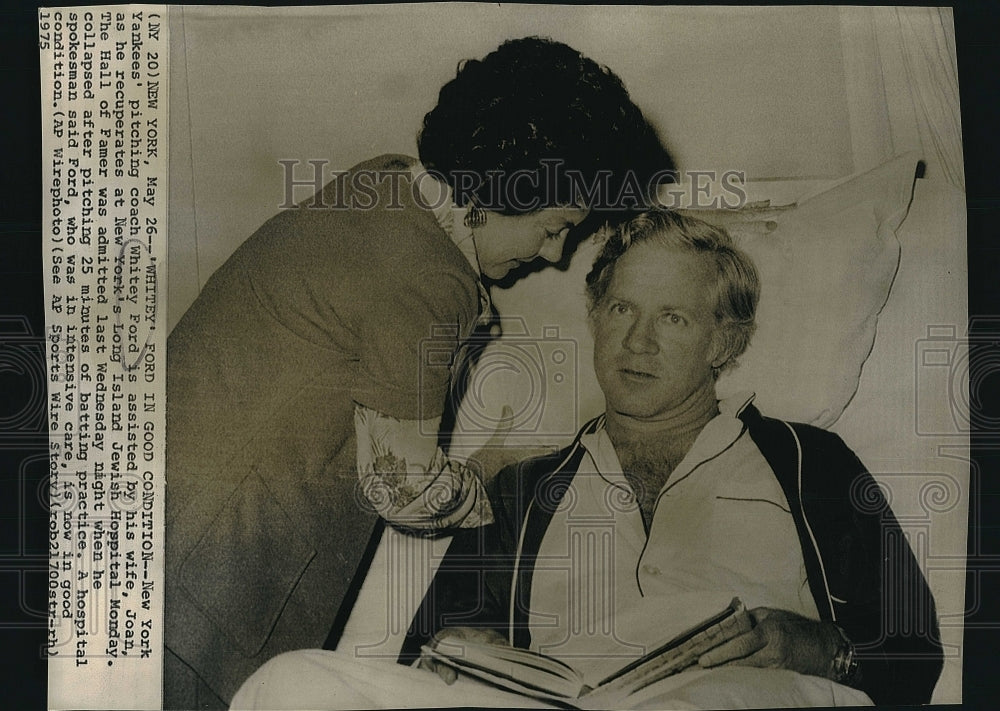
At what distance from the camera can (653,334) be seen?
7.33ft

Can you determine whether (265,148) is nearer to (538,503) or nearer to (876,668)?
(538,503)

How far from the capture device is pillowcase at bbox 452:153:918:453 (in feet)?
7.33

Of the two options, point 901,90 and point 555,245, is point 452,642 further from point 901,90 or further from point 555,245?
point 901,90

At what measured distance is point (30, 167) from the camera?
227 centimetres

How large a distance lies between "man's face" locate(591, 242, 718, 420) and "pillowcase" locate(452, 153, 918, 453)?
60mm

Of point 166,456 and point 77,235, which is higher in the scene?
point 77,235

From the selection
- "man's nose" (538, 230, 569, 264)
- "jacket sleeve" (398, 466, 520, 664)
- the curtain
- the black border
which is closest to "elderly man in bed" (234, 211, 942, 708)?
"jacket sleeve" (398, 466, 520, 664)

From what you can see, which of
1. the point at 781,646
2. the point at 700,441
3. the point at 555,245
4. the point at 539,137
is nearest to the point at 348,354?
the point at 555,245

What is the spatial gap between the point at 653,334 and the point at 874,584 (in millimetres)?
975

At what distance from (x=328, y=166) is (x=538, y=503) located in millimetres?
1149

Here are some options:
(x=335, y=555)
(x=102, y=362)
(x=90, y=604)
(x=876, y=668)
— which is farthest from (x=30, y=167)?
(x=876, y=668)

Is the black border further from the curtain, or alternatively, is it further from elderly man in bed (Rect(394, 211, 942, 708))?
elderly man in bed (Rect(394, 211, 942, 708))

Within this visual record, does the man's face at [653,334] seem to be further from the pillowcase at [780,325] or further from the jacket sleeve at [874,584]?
the jacket sleeve at [874,584]

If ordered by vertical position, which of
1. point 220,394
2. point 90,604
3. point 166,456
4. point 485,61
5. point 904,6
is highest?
point 904,6
